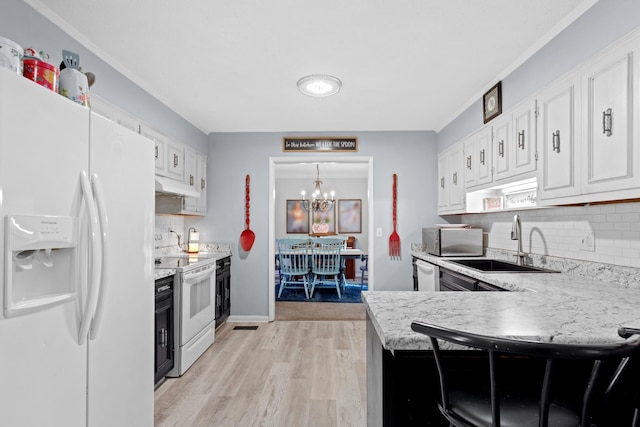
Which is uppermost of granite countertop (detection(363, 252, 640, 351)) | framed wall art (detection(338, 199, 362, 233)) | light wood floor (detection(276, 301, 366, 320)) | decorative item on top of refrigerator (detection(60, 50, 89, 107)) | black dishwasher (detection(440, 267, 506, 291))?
decorative item on top of refrigerator (detection(60, 50, 89, 107))

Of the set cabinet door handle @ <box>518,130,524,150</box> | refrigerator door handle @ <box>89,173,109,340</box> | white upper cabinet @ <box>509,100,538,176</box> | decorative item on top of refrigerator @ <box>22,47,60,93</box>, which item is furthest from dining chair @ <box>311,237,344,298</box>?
decorative item on top of refrigerator @ <box>22,47,60,93</box>

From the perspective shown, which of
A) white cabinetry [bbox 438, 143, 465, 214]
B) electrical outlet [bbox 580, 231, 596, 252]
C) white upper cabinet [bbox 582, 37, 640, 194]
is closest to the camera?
white upper cabinet [bbox 582, 37, 640, 194]

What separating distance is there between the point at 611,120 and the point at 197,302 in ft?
10.1

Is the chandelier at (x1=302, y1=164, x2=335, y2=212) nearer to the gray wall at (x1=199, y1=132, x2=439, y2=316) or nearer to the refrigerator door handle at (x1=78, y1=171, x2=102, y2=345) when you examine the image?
the gray wall at (x1=199, y1=132, x2=439, y2=316)

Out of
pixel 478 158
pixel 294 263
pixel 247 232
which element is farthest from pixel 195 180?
pixel 478 158

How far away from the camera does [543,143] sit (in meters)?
2.14

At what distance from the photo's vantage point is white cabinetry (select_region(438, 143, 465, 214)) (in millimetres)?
3525

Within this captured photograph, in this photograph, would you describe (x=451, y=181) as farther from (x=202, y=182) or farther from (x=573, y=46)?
(x=202, y=182)

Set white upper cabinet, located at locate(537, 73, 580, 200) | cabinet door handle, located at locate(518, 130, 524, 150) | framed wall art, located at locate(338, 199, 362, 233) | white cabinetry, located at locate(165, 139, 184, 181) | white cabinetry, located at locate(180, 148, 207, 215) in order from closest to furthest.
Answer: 1. white upper cabinet, located at locate(537, 73, 580, 200)
2. cabinet door handle, located at locate(518, 130, 524, 150)
3. white cabinetry, located at locate(165, 139, 184, 181)
4. white cabinetry, located at locate(180, 148, 207, 215)
5. framed wall art, located at locate(338, 199, 362, 233)

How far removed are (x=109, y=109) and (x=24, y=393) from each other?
6.48 feet

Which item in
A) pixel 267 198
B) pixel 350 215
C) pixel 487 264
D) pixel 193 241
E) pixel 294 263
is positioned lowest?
pixel 294 263

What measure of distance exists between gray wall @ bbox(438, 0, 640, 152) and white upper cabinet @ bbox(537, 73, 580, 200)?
0.43ft

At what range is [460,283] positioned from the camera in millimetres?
2662

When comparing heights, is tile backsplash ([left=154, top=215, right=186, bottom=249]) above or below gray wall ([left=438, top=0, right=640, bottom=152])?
below
